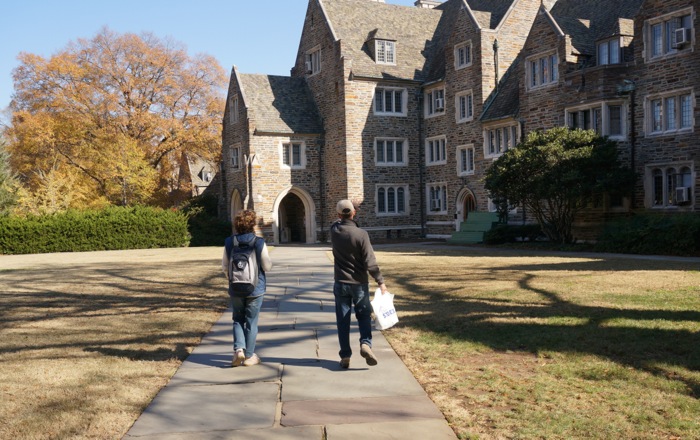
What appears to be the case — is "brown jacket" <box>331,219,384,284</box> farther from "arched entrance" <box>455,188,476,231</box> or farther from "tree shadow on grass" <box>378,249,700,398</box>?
"arched entrance" <box>455,188,476,231</box>

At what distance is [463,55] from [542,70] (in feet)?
22.0

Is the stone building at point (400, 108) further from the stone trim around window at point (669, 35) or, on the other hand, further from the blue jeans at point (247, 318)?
the blue jeans at point (247, 318)

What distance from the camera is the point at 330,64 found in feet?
122

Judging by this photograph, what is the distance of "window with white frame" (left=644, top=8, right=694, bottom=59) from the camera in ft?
74.4

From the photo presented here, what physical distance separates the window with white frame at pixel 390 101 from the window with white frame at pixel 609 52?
43.0 ft

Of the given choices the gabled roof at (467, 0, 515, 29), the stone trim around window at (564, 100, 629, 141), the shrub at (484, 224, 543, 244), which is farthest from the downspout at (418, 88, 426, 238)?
the stone trim around window at (564, 100, 629, 141)

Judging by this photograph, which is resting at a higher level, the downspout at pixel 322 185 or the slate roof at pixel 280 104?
the slate roof at pixel 280 104

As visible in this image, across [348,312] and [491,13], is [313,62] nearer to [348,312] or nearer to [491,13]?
[491,13]

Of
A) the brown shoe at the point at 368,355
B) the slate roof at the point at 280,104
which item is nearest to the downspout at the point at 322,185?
the slate roof at the point at 280,104

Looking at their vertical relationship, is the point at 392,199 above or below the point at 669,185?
above

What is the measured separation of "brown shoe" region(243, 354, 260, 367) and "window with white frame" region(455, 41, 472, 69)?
28.8 meters

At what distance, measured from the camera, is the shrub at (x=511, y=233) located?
28.0m

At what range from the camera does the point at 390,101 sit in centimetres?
3750

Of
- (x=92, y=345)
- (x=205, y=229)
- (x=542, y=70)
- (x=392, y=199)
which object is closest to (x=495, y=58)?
(x=542, y=70)
